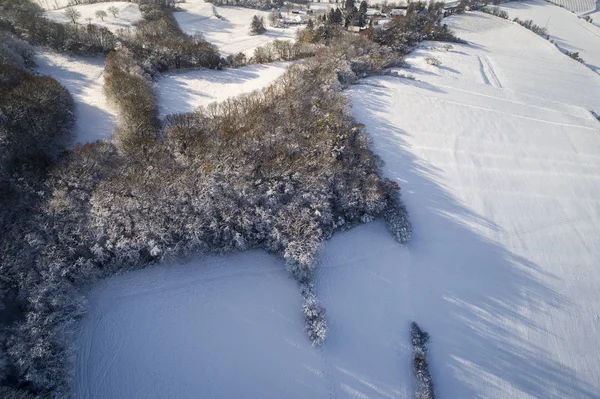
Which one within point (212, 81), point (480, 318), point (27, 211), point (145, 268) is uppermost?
point (212, 81)

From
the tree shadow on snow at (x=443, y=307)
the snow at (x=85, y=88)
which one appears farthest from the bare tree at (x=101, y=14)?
the tree shadow on snow at (x=443, y=307)

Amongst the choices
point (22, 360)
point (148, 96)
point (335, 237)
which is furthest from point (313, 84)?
point (22, 360)

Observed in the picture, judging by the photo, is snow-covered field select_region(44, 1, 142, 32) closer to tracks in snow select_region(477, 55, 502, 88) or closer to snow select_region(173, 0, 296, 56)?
snow select_region(173, 0, 296, 56)

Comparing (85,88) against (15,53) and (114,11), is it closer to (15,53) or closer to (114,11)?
(15,53)

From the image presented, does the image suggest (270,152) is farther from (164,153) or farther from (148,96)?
(148,96)

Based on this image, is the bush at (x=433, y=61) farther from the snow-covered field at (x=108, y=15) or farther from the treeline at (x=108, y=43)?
the snow-covered field at (x=108, y=15)
